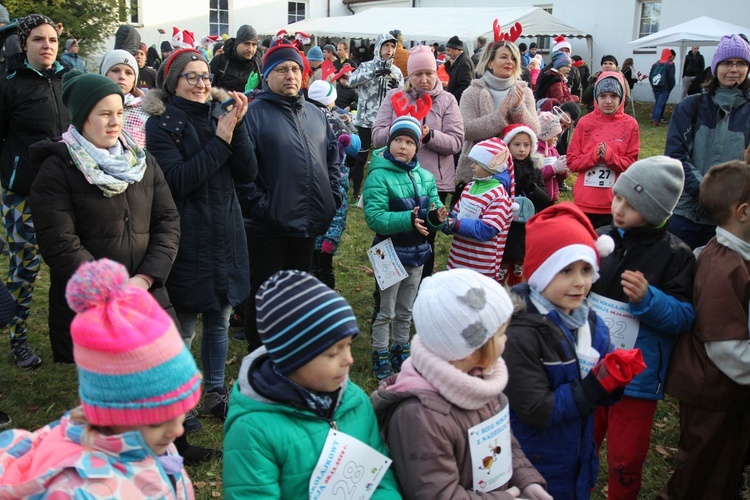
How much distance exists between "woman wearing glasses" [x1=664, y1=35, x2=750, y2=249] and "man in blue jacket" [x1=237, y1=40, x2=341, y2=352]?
2.39 meters

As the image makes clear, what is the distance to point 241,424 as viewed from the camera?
1.95m

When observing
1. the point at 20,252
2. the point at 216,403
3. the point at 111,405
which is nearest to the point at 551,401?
the point at 111,405

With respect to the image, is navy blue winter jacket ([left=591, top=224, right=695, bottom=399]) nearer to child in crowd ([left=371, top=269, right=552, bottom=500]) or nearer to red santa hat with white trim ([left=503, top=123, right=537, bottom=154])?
child in crowd ([left=371, top=269, right=552, bottom=500])

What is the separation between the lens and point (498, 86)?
5.75m

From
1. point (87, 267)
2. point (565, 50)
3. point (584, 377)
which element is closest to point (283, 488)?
point (87, 267)

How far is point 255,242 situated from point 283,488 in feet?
8.26

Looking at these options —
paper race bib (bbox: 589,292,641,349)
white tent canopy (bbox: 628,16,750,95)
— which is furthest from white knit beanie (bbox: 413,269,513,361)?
white tent canopy (bbox: 628,16,750,95)

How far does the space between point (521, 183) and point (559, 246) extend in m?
2.62

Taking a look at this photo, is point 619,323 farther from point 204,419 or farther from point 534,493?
point 204,419

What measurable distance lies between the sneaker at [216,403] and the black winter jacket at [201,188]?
1.90 ft

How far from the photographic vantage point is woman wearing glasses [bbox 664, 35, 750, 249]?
15.0ft

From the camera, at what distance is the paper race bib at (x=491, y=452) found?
2145 mm

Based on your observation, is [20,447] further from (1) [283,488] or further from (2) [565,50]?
(2) [565,50]

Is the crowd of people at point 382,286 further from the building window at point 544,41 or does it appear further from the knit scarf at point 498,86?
the building window at point 544,41
